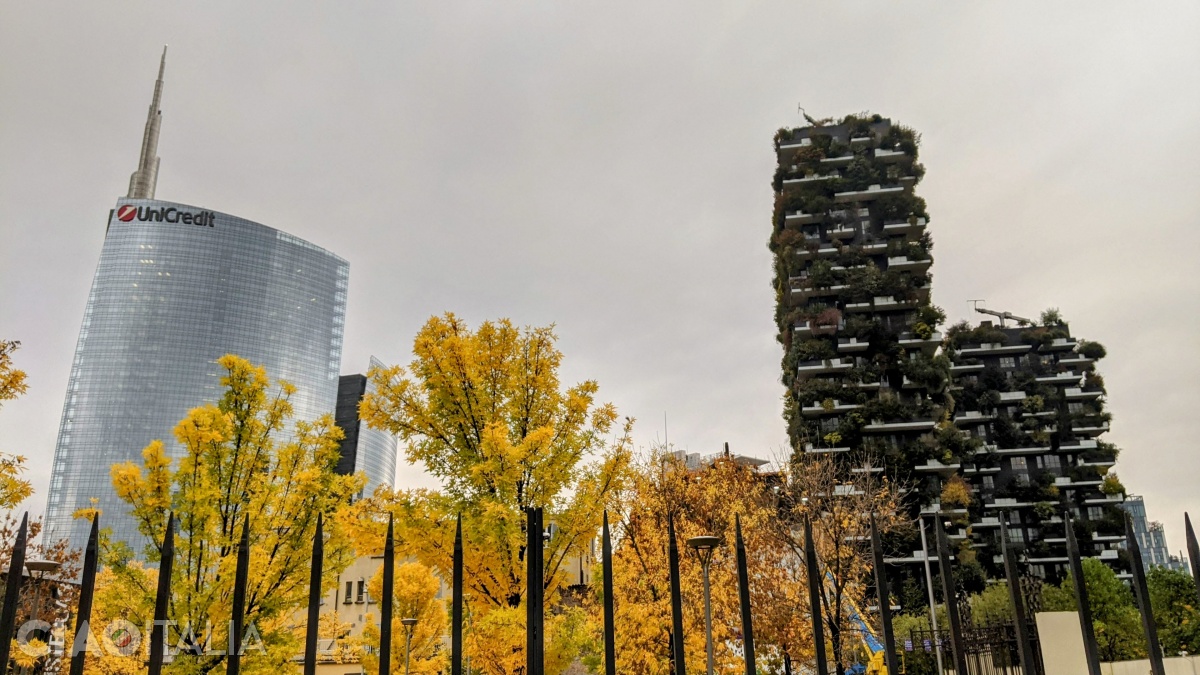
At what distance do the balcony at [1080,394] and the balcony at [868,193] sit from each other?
39277mm

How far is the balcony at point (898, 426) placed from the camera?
211 ft

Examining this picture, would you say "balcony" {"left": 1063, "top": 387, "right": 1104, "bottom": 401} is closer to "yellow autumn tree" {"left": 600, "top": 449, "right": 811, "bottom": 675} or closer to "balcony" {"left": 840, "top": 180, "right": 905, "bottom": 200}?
"balcony" {"left": 840, "top": 180, "right": 905, "bottom": 200}

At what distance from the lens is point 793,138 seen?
7862 centimetres

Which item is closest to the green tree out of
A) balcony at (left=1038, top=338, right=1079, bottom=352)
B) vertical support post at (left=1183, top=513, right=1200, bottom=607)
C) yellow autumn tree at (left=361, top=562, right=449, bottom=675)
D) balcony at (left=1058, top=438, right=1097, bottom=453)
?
yellow autumn tree at (left=361, top=562, right=449, bottom=675)

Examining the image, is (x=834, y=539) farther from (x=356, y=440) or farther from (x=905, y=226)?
(x=356, y=440)

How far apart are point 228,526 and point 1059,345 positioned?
103m

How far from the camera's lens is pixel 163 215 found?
156 metres

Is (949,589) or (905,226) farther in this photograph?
(905,226)

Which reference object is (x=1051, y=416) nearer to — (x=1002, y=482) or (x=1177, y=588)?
(x=1002, y=482)

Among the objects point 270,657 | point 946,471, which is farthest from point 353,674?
point 946,471

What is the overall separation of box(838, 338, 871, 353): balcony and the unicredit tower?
111 meters

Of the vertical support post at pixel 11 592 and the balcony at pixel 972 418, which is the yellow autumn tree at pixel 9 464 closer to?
the vertical support post at pixel 11 592

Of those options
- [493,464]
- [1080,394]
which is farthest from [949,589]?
[1080,394]

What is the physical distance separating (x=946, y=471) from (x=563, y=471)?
59846 millimetres
